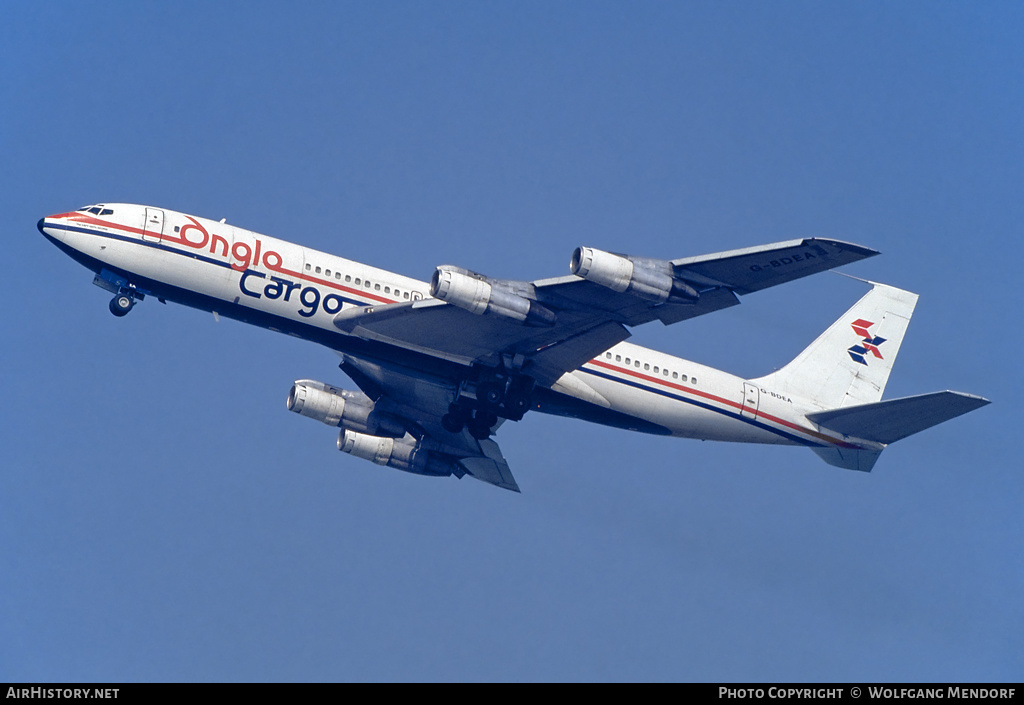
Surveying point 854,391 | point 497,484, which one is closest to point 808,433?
point 854,391

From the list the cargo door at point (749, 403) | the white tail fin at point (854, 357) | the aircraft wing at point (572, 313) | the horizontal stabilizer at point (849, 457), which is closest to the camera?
the aircraft wing at point (572, 313)

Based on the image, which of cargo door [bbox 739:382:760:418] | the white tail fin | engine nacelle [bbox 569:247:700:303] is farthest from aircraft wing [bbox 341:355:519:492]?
the white tail fin

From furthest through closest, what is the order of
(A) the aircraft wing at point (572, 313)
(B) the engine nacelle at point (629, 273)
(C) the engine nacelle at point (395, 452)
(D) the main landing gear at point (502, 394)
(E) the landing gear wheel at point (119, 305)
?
(C) the engine nacelle at point (395, 452)
(D) the main landing gear at point (502, 394)
(E) the landing gear wheel at point (119, 305)
(B) the engine nacelle at point (629, 273)
(A) the aircraft wing at point (572, 313)

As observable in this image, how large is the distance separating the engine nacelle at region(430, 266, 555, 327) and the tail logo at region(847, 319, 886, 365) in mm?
18675

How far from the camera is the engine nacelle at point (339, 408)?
164 feet

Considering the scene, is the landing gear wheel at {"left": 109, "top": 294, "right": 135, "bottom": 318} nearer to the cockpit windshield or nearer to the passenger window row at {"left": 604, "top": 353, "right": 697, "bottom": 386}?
the cockpit windshield

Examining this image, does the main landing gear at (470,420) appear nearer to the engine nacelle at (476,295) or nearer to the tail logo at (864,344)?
the engine nacelle at (476,295)

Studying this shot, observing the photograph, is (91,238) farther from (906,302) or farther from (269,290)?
(906,302)

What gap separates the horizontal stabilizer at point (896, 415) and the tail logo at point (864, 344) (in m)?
4.88

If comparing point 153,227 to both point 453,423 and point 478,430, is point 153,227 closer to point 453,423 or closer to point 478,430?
point 453,423

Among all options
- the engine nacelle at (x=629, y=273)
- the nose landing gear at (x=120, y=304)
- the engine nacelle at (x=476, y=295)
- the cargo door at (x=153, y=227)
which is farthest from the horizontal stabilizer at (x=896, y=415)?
the nose landing gear at (x=120, y=304)

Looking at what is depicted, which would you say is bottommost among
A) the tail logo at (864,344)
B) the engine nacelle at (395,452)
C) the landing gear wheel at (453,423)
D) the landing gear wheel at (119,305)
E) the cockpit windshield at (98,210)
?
the engine nacelle at (395,452)

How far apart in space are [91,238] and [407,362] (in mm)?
12596

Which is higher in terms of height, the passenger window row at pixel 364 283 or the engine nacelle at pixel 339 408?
the passenger window row at pixel 364 283
